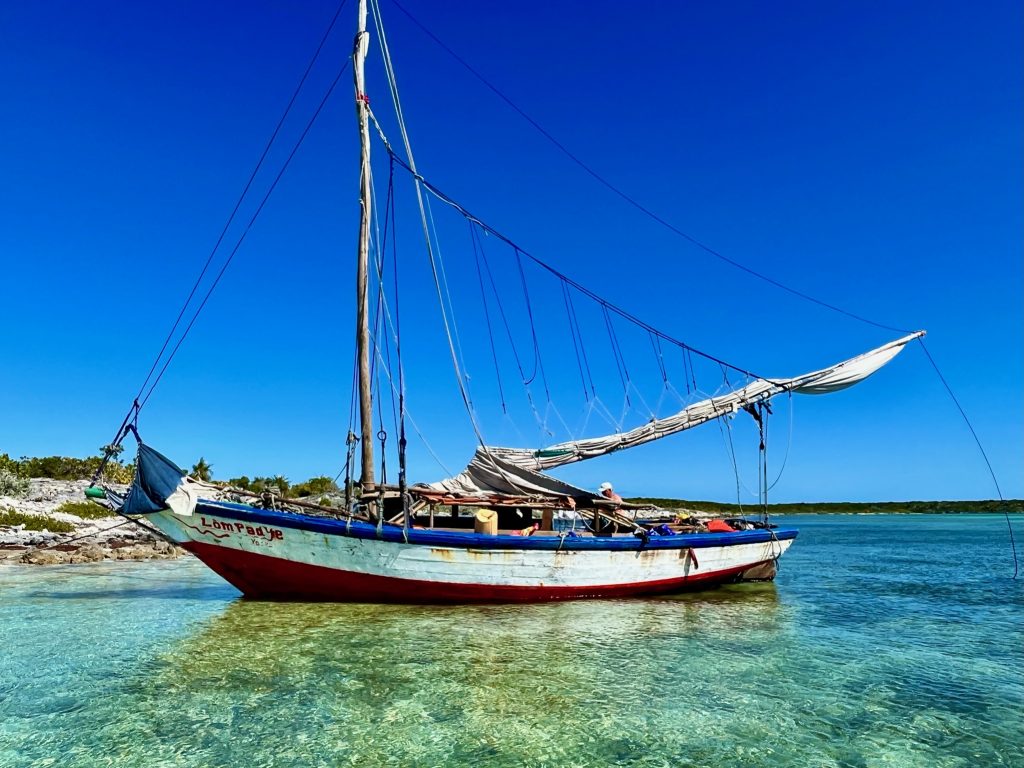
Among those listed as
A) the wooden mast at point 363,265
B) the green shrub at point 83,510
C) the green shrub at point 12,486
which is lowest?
the green shrub at point 83,510

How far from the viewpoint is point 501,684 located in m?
8.30

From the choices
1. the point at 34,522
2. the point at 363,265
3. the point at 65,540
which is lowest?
the point at 65,540

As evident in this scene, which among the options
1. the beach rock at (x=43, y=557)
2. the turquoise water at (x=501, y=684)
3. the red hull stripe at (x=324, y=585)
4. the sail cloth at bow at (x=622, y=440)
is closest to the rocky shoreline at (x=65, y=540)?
the beach rock at (x=43, y=557)

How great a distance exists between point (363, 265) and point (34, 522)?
67.0 feet

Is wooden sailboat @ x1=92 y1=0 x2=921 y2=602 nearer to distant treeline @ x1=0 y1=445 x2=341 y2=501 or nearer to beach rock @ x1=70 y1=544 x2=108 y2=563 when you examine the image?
beach rock @ x1=70 y1=544 x2=108 y2=563

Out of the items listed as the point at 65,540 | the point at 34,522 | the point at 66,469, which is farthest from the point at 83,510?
the point at 66,469

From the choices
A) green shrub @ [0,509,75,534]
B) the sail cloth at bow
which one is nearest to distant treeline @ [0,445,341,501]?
green shrub @ [0,509,75,534]

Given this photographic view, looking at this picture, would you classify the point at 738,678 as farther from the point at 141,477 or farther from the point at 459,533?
the point at 141,477

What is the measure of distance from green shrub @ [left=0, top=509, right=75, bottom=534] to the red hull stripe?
1728 centimetres

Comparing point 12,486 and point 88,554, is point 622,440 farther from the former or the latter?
point 12,486

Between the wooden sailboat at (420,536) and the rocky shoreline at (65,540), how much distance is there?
6.91m

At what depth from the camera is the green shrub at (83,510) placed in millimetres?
29750

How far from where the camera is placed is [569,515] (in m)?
15.5

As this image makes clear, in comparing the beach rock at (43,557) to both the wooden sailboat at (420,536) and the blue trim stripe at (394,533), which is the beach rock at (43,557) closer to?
the wooden sailboat at (420,536)
